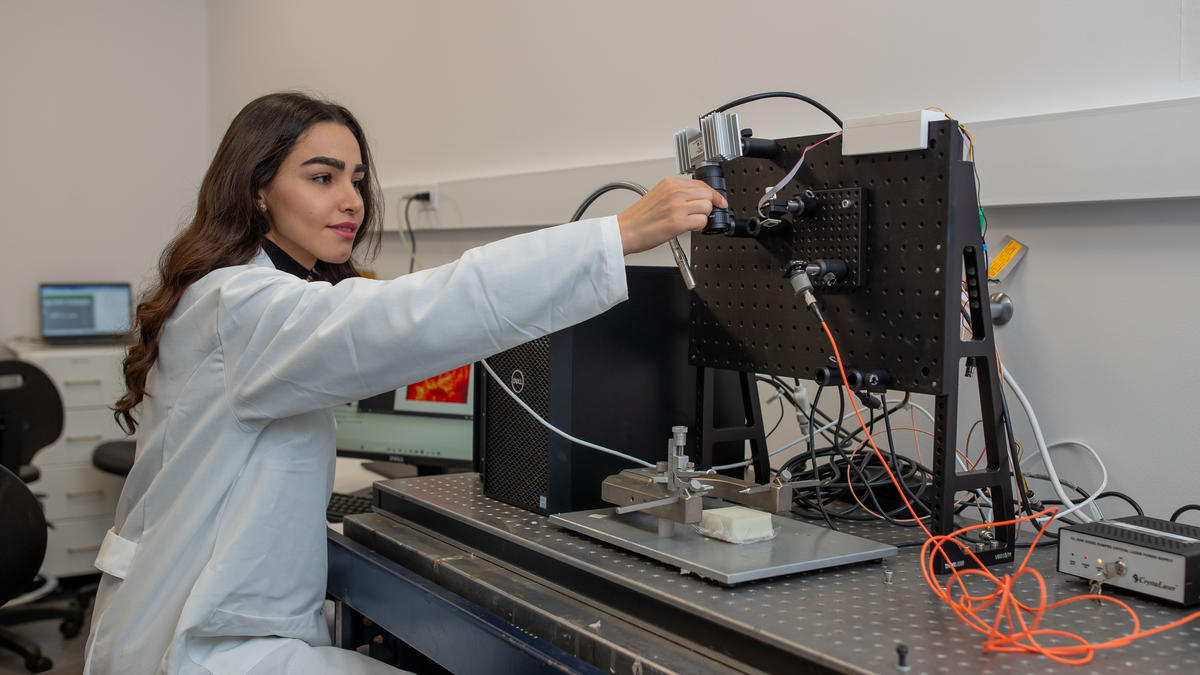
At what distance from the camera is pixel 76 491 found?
10.7 feet

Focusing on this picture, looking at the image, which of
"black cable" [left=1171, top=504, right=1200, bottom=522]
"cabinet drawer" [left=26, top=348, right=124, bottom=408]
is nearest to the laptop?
"cabinet drawer" [left=26, top=348, right=124, bottom=408]

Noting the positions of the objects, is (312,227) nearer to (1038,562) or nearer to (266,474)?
(266,474)

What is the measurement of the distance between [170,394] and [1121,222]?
1294mm

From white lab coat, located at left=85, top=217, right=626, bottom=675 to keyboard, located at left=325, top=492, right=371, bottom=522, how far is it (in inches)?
18.3

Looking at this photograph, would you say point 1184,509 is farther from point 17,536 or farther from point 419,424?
point 17,536

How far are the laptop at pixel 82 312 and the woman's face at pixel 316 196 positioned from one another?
2.58m

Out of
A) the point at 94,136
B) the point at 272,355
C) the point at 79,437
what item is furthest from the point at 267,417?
the point at 94,136

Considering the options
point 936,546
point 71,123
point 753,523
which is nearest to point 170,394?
point 753,523

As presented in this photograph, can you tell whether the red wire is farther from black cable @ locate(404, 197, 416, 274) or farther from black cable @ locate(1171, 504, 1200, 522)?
black cable @ locate(404, 197, 416, 274)

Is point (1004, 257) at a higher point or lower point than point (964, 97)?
lower

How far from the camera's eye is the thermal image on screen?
6.54ft

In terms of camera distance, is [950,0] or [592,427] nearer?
[592,427]

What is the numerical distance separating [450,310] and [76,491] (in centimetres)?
286

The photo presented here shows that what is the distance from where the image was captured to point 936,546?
0.94m
